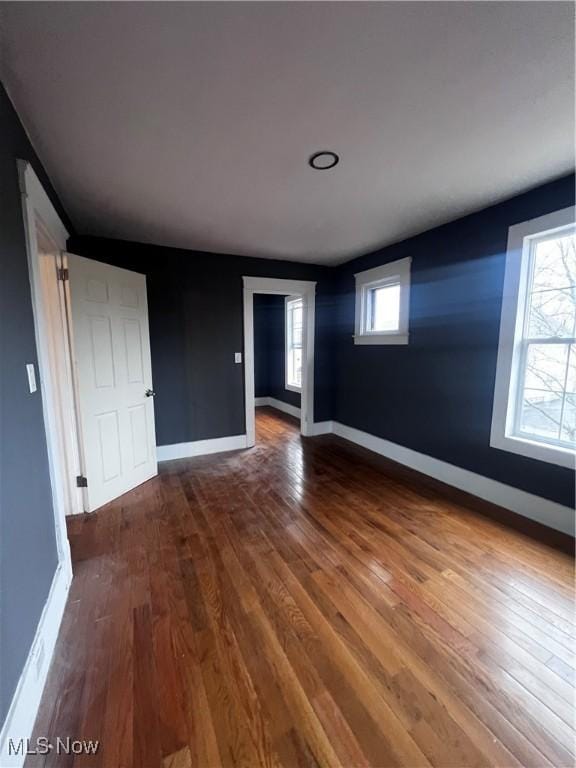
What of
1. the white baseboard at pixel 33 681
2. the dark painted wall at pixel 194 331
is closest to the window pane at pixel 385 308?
the dark painted wall at pixel 194 331

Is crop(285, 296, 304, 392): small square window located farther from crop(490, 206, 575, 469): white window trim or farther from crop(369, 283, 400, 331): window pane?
crop(490, 206, 575, 469): white window trim

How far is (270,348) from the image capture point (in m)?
6.54

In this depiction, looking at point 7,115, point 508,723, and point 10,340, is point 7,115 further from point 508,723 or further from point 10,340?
point 508,723

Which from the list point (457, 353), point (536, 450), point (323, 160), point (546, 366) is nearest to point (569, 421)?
point (536, 450)

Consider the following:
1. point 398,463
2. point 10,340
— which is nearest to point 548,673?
point 398,463

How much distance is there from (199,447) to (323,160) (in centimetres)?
316

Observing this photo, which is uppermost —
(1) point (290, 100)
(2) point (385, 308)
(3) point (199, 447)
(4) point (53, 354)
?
(1) point (290, 100)

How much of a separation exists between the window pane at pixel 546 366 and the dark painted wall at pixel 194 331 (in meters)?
2.79

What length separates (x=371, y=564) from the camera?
6.41ft

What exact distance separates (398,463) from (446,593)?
187 cm

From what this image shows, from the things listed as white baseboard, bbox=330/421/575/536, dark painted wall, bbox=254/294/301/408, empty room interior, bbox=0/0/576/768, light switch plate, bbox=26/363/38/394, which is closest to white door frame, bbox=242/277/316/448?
empty room interior, bbox=0/0/576/768

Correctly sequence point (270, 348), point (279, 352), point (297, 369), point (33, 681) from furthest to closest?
point (270, 348) → point (279, 352) → point (297, 369) → point (33, 681)

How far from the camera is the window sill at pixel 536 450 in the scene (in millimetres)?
2188

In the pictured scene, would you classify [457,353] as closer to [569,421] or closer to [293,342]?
[569,421]
